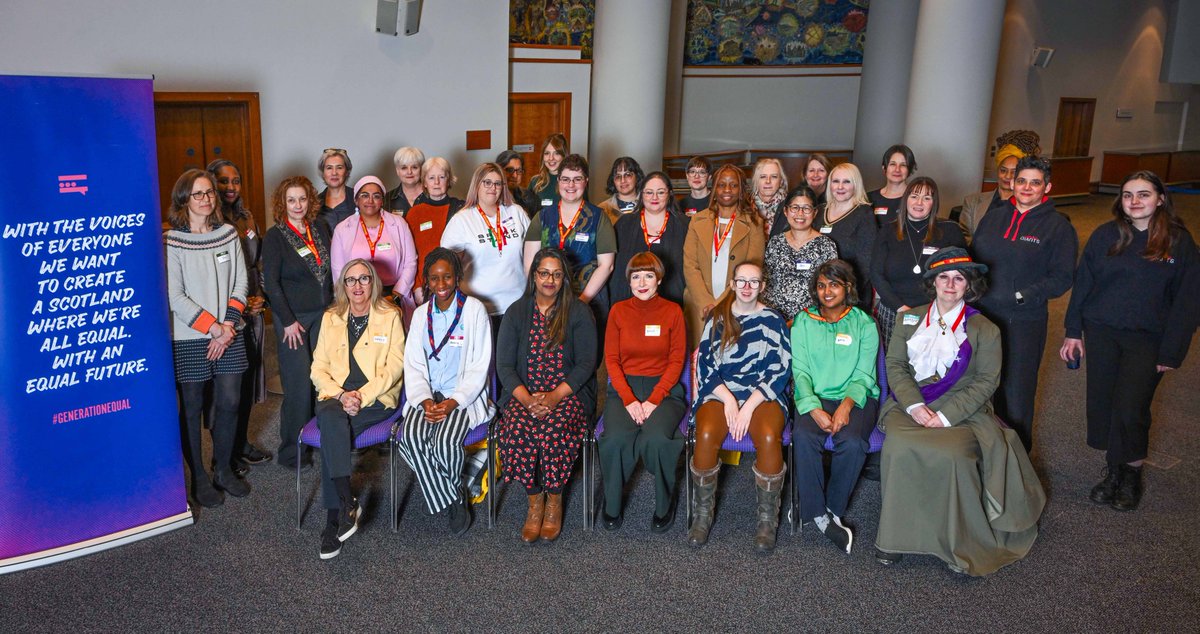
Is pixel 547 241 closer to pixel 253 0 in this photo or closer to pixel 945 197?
pixel 253 0

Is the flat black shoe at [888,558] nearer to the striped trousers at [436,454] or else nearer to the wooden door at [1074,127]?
the striped trousers at [436,454]

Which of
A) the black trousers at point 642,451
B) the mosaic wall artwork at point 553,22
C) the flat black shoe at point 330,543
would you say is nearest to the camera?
the flat black shoe at point 330,543

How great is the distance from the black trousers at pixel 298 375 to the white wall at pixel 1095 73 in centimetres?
1410

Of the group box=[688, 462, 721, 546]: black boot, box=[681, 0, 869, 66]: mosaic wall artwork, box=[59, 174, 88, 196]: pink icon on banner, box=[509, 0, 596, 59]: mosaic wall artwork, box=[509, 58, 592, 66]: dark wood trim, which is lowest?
box=[688, 462, 721, 546]: black boot

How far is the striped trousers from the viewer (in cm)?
414

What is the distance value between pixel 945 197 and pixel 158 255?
8553 millimetres

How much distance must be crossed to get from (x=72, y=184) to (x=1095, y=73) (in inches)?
763

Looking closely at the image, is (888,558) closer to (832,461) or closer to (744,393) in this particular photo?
(832,461)

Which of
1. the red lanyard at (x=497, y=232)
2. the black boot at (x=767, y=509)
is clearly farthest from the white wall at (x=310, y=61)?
the black boot at (x=767, y=509)

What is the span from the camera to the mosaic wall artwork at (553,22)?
10.4 m

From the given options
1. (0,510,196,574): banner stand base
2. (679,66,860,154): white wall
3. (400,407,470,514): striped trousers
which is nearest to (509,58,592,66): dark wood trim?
(679,66,860,154): white wall

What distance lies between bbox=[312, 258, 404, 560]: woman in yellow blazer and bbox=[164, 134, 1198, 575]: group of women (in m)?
0.01

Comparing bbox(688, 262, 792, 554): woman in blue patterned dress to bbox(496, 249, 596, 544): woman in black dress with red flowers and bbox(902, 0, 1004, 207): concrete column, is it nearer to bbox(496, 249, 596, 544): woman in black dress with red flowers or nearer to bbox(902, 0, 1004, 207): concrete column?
bbox(496, 249, 596, 544): woman in black dress with red flowers

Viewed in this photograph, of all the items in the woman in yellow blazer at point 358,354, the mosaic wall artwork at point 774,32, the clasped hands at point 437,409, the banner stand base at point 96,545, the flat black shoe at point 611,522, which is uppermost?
the mosaic wall artwork at point 774,32
